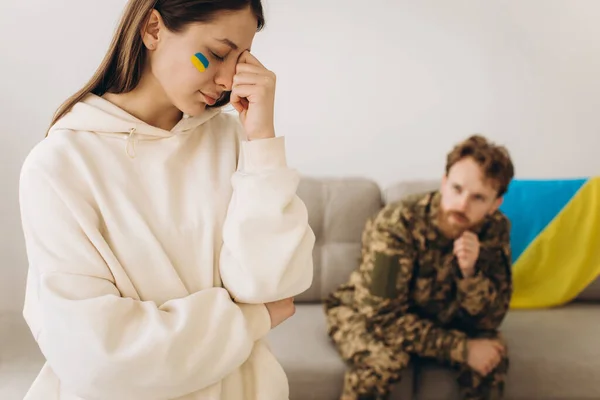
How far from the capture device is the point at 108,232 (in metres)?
0.90

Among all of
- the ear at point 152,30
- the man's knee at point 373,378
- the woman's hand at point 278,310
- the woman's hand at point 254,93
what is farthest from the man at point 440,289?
the ear at point 152,30

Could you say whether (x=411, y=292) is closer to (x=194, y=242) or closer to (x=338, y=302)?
(x=338, y=302)

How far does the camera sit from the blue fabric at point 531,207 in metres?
2.46

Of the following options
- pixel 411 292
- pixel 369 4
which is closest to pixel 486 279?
pixel 411 292

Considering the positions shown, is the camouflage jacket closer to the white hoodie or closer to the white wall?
the white wall

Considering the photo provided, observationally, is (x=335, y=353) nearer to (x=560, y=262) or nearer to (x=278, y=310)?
(x=560, y=262)

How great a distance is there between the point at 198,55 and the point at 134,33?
0.11 m

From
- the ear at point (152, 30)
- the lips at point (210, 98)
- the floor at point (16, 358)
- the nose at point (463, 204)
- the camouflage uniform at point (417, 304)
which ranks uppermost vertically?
the ear at point (152, 30)

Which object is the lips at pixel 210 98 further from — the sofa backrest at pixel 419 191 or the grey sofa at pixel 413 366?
the sofa backrest at pixel 419 191

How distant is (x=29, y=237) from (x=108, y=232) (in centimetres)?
11

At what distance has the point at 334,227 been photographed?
8.13 feet

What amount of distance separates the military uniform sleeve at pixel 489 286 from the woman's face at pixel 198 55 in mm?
1300

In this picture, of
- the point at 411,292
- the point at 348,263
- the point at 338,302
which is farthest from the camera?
the point at 348,263

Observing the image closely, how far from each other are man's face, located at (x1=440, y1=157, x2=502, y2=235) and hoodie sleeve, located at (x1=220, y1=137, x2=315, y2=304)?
119 cm
